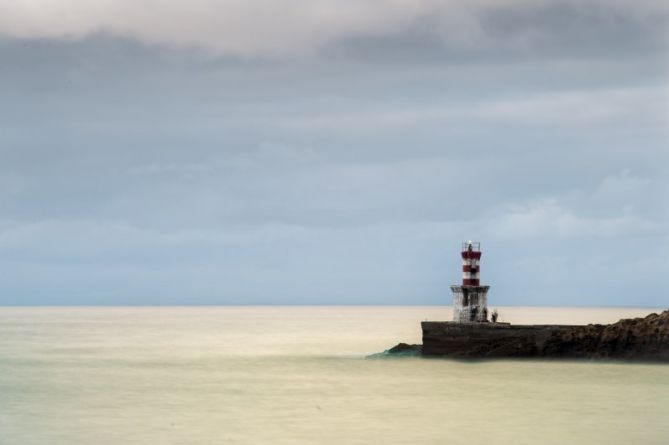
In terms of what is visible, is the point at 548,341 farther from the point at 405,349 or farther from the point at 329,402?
the point at 329,402

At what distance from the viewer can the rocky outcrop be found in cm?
4381

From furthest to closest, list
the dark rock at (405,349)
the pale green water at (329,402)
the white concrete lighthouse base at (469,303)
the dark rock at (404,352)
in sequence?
the dark rock at (405,349)
the dark rock at (404,352)
the white concrete lighthouse base at (469,303)
the pale green water at (329,402)

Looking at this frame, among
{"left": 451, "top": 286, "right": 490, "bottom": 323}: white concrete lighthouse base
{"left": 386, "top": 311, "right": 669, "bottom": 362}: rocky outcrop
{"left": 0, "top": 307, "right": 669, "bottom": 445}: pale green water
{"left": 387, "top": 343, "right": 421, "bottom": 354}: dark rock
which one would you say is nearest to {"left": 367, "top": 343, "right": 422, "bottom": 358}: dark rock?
{"left": 387, "top": 343, "right": 421, "bottom": 354}: dark rock

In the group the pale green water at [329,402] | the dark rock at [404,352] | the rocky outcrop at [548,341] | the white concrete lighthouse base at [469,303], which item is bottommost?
the pale green water at [329,402]

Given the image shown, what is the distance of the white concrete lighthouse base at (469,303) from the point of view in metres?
44.6

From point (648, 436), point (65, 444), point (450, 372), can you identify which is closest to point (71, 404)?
Result: point (65, 444)

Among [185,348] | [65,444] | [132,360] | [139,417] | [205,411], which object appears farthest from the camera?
[185,348]

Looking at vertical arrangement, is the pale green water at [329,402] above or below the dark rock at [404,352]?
below

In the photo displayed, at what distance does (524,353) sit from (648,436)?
1564cm

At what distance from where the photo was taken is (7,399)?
36906 millimetres

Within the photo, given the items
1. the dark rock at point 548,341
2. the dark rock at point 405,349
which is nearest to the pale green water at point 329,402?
the dark rock at point 548,341

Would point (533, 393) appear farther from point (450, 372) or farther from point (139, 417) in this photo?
point (139, 417)

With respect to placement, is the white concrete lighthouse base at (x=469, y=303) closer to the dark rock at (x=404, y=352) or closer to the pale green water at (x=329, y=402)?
the pale green water at (x=329, y=402)

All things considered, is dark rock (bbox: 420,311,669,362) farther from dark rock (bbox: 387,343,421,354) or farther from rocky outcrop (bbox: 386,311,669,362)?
dark rock (bbox: 387,343,421,354)
